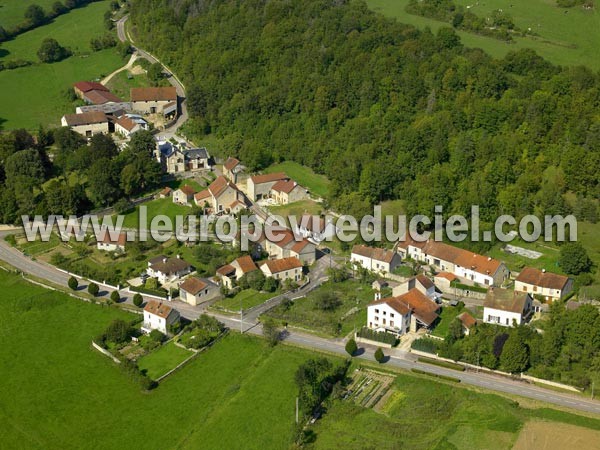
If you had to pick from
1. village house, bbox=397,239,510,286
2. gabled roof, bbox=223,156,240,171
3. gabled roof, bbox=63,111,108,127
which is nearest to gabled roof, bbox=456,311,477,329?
village house, bbox=397,239,510,286

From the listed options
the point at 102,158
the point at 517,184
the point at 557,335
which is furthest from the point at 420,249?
the point at 102,158

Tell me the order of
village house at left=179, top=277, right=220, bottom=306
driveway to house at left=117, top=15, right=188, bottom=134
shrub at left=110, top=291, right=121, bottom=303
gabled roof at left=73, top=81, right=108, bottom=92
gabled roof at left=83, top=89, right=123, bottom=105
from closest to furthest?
village house at left=179, top=277, right=220, bottom=306 < shrub at left=110, top=291, right=121, bottom=303 < driveway to house at left=117, top=15, right=188, bottom=134 < gabled roof at left=83, top=89, right=123, bottom=105 < gabled roof at left=73, top=81, right=108, bottom=92

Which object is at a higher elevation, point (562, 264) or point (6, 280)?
point (562, 264)

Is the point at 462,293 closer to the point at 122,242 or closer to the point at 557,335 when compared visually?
the point at 557,335

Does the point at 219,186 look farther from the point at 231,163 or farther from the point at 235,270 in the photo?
the point at 235,270

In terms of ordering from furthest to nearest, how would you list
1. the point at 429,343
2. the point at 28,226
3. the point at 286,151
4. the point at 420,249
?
1. the point at 286,151
2. the point at 28,226
3. the point at 420,249
4. the point at 429,343

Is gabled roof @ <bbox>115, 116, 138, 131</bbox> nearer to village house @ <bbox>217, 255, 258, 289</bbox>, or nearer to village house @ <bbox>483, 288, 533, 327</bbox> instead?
village house @ <bbox>217, 255, 258, 289</bbox>

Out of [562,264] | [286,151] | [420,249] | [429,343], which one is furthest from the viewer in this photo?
[286,151]

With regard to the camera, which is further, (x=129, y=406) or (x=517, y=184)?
(x=517, y=184)
